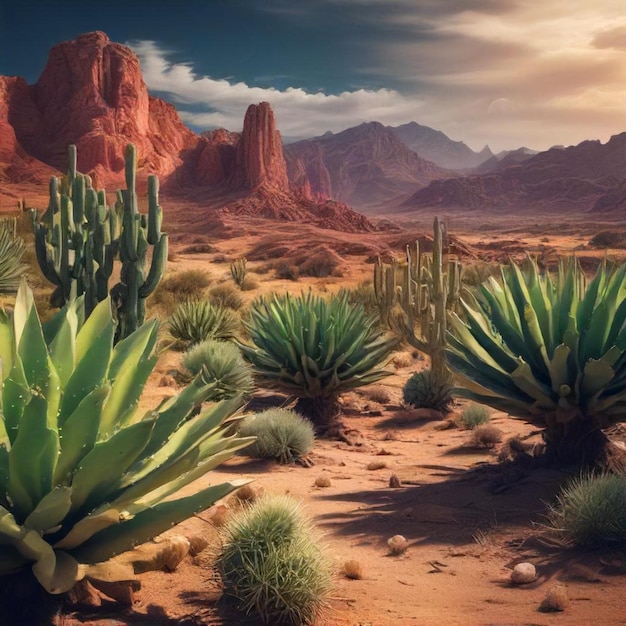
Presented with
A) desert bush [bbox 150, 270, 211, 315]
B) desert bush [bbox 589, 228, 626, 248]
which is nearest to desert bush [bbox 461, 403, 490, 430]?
desert bush [bbox 150, 270, 211, 315]

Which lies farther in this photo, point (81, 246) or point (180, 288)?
point (180, 288)

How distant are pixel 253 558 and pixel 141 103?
92.0 meters

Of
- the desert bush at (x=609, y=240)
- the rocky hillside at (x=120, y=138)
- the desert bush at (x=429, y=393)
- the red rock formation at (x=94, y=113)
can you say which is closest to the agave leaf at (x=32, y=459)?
the desert bush at (x=429, y=393)

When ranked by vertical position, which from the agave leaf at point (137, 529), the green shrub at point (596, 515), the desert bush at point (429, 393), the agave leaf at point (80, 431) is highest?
the agave leaf at point (80, 431)

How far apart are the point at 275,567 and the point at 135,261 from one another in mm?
7635

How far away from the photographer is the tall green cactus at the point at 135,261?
1027cm

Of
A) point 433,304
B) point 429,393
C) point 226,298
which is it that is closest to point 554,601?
point 429,393

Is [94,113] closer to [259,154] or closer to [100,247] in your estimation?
[259,154]

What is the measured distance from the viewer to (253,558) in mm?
3436

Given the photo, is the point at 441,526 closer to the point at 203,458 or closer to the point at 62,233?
the point at 203,458

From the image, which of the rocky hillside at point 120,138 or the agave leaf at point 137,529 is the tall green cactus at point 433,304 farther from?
the rocky hillside at point 120,138

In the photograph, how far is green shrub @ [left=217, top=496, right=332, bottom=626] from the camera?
10.7 feet

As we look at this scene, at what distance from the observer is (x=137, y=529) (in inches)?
118

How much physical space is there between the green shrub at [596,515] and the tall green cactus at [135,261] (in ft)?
24.0
